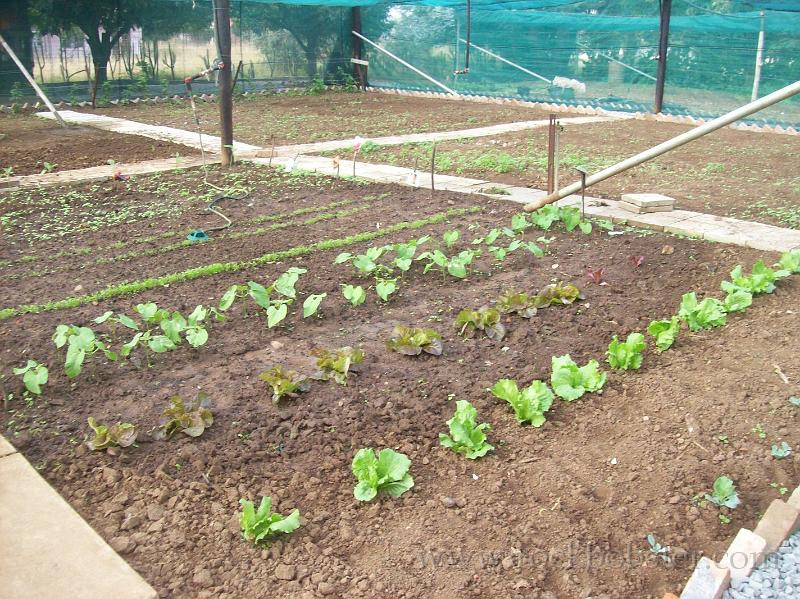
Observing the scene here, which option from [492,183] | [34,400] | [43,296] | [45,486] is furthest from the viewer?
[492,183]

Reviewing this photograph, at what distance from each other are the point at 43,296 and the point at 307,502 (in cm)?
282

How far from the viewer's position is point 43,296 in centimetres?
458

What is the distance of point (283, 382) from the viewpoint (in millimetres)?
3244

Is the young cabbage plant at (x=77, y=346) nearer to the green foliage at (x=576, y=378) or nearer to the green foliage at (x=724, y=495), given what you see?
the green foliage at (x=576, y=378)

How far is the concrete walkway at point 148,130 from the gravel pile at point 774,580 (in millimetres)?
8158

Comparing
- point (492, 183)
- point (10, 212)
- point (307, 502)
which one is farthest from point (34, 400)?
point (492, 183)

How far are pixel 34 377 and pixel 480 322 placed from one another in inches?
85.9

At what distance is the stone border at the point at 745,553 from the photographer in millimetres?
2098

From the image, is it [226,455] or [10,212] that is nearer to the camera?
[226,455]

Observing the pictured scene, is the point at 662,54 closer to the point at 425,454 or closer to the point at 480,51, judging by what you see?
the point at 480,51

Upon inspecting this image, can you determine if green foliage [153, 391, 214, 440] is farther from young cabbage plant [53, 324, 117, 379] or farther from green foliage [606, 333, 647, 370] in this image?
green foliage [606, 333, 647, 370]

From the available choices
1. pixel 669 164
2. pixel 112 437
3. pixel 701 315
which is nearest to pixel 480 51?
pixel 669 164

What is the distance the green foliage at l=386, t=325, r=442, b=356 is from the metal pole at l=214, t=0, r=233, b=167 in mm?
5258

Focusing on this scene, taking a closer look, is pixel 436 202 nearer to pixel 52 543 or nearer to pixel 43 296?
pixel 43 296
